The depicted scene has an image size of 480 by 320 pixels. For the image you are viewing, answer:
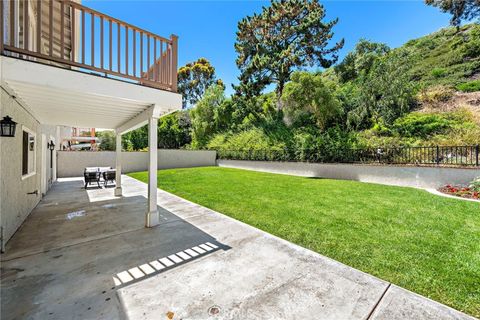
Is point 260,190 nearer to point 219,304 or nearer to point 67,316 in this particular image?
point 219,304

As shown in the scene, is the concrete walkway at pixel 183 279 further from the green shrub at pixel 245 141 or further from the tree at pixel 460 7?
the tree at pixel 460 7

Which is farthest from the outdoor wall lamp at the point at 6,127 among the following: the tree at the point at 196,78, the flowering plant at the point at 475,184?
the tree at the point at 196,78

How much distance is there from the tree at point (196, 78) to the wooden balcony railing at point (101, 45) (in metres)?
31.1

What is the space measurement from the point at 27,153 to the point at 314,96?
44.8ft

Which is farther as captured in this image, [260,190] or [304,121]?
[304,121]

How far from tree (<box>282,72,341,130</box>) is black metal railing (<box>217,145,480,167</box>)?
318 cm

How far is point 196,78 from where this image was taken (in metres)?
34.3

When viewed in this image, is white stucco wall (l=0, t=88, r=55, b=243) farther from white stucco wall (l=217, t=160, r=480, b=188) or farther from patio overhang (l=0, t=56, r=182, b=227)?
white stucco wall (l=217, t=160, r=480, b=188)

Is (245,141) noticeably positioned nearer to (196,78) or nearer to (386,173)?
(386,173)

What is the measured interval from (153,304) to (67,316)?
0.78 m

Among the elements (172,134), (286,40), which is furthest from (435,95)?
(172,134)

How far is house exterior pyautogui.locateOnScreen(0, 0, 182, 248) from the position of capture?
9.12ft

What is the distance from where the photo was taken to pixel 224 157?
1922cm

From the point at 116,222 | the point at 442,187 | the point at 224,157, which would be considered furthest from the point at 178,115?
the point at 442,187
